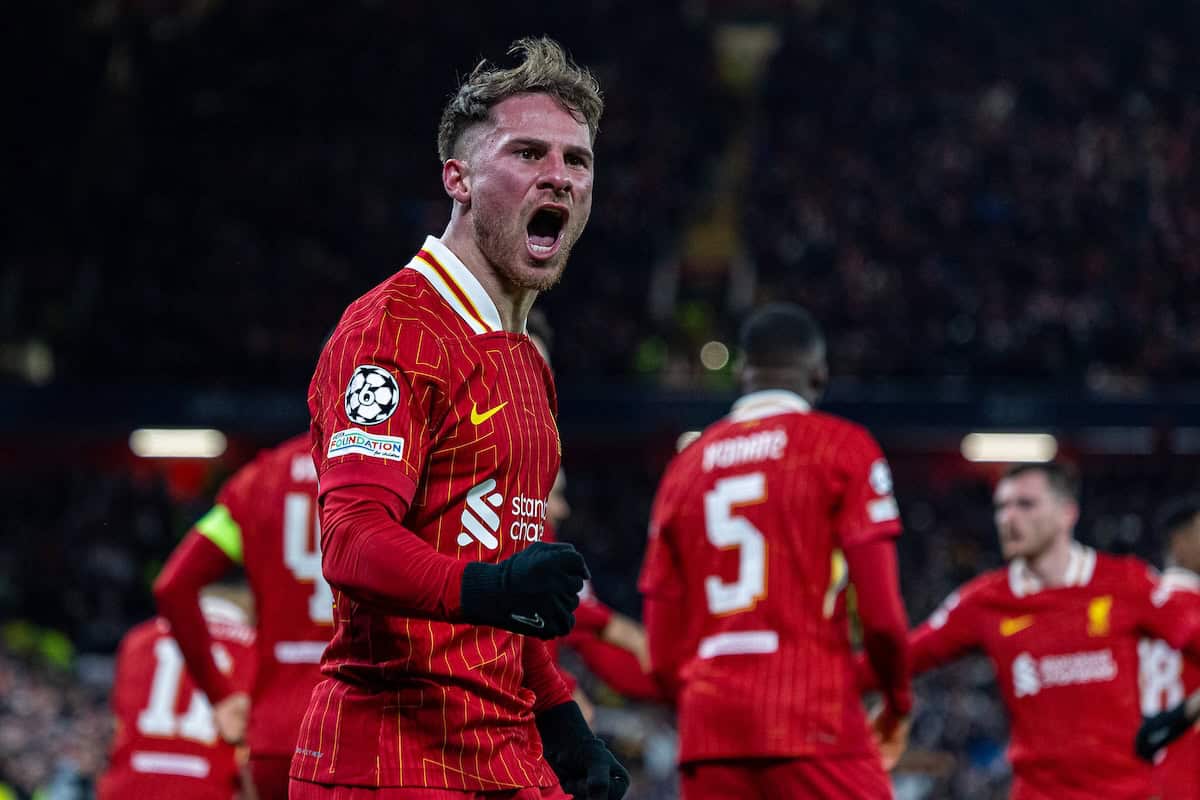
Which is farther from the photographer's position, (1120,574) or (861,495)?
(1120,574)

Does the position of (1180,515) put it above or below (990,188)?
below

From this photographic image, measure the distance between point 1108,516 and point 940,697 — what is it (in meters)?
5.50

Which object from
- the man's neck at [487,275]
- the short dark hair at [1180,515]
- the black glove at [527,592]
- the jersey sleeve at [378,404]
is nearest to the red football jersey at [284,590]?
the man's neck at [487,275]

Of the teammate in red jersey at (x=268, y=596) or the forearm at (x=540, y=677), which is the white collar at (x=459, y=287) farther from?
the teammate in red jersey at (x=268, y=596)

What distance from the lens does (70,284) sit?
77.2 feet

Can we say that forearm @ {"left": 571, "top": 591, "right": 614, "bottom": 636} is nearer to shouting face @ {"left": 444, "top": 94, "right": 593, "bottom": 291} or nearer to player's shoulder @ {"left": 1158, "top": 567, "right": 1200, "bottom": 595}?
player's shoulder @ {"left": 1158, "top": 567, "right": 1200, "bottom": 595}

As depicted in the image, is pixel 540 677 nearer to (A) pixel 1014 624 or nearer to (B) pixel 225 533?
(B) pixel 225 533

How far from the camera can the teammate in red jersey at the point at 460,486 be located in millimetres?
2535

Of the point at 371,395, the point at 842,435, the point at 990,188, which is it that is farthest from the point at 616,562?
the point at 371,395

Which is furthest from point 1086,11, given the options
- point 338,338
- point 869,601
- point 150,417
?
point 338,338

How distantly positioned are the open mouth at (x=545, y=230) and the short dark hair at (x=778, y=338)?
2.42m

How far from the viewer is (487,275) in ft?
10.0

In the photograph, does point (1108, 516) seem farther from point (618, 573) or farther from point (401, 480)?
point (401, 480)

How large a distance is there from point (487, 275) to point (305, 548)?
2379 mm
